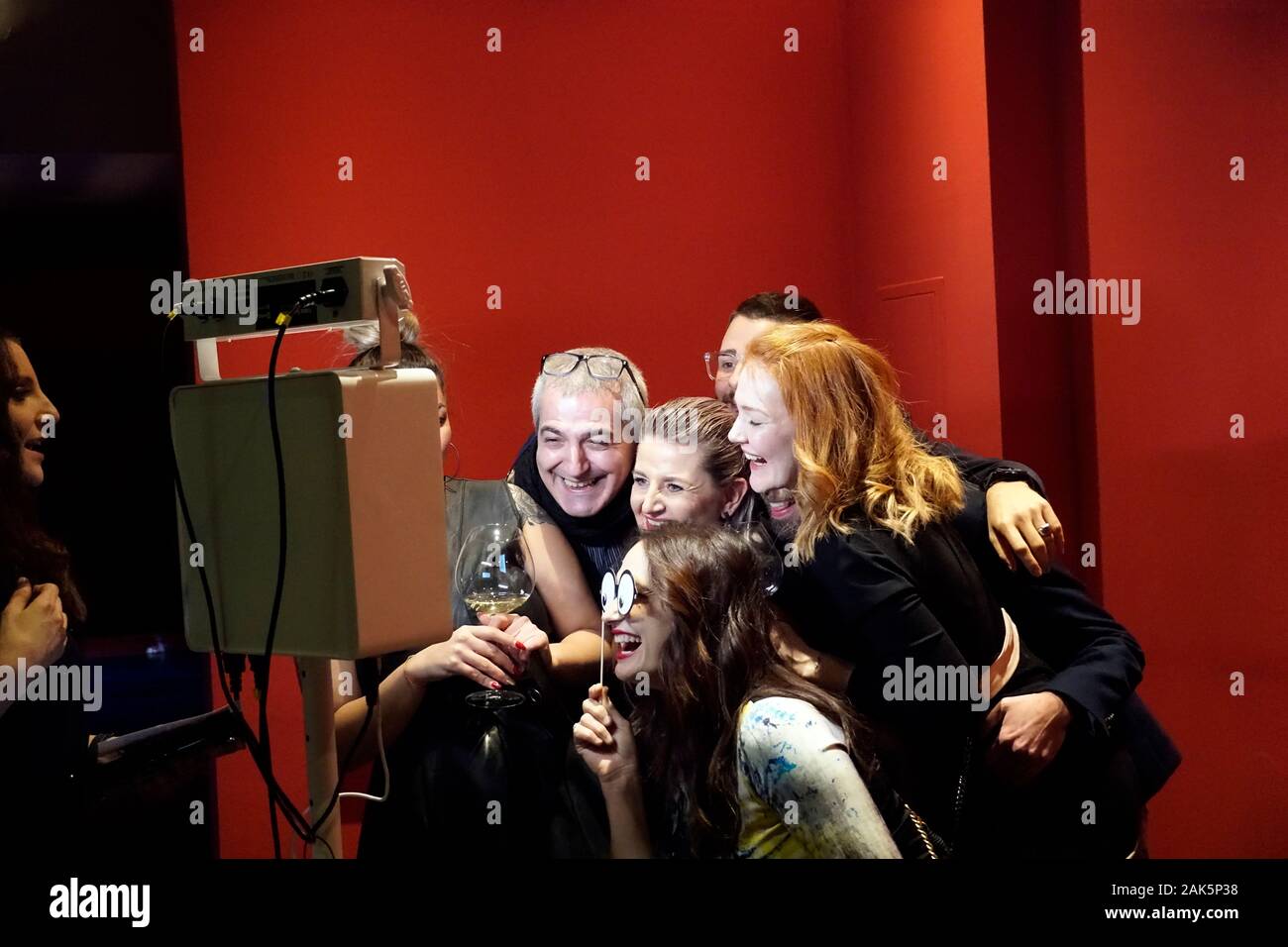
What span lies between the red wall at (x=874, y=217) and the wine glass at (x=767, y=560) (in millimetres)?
1116

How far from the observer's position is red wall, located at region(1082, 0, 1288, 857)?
3.20 metres

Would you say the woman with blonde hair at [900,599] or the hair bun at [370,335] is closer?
the woman with blonde hair at [900,599]

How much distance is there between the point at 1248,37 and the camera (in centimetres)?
320

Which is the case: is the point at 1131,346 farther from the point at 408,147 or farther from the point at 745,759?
the point at 408,147

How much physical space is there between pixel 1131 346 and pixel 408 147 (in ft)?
6.71

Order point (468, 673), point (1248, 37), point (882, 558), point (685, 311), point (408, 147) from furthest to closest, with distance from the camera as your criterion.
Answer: point (685, 311) < point (408, 147) < point (1248, 37) < point (468, 673) < point (882, 558)

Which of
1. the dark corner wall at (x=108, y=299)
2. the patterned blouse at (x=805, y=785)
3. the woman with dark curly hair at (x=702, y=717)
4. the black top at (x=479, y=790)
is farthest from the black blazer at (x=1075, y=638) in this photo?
the dark corner wall at (x=108, y=299)

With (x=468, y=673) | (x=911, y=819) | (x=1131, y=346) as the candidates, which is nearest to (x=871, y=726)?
(x=911, y=819)

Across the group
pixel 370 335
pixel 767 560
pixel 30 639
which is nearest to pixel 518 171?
pixel 370 335

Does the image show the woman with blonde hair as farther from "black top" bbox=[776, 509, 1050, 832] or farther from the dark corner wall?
the dark corner wall

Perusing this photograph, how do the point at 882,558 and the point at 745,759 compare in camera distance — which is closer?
the point at 745,759

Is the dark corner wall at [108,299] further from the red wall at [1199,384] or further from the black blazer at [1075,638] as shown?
the red wall at [1199,384]

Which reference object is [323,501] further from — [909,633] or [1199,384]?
[1199,384]

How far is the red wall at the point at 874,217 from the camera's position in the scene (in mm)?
3209
